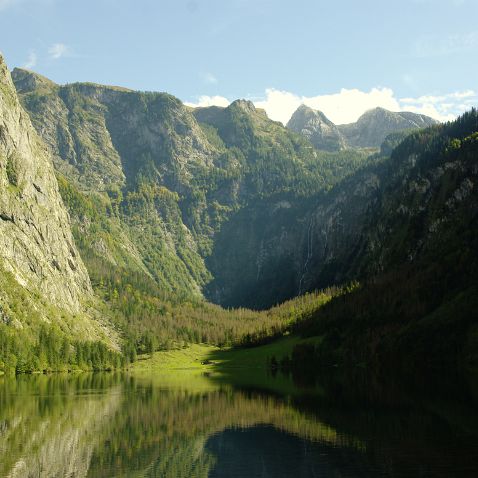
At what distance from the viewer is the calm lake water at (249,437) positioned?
54.4m

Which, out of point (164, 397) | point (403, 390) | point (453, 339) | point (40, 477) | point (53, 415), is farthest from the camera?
point (453, 339)

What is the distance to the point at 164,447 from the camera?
67688 millimetres

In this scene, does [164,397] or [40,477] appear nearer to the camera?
[40,477]

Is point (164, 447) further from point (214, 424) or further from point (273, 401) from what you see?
point (273, 401)

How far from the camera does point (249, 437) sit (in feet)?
236

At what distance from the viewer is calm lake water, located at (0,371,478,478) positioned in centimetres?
5444

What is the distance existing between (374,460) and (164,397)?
79753 millimetres

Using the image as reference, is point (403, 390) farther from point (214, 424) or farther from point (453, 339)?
point (453, 339)

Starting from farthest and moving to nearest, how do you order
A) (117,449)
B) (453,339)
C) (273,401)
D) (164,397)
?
(453,339) < (164,397) < (273,401) < (117,449)

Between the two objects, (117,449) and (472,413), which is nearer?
(117,449)

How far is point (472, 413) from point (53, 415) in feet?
209

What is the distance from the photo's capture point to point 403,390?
118125mm

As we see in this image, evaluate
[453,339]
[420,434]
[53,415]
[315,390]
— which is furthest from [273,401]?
[453,339]

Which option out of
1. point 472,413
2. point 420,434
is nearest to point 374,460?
point 420,434
